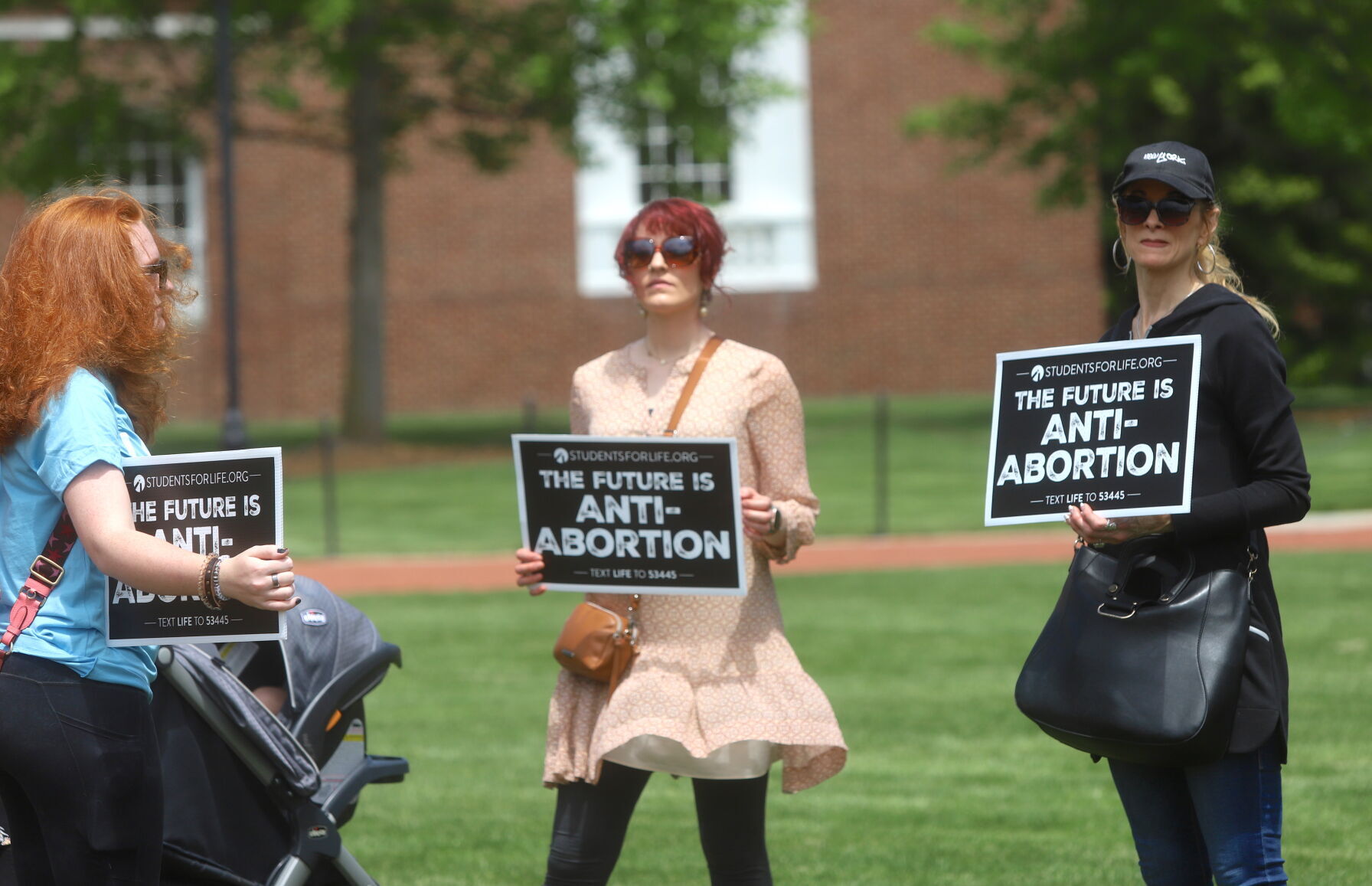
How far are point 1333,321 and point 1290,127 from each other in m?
13.6

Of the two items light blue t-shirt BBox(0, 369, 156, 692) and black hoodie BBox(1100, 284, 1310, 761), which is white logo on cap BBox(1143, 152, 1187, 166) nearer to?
black hoodie BBox(1100, 284, 1310, 761)

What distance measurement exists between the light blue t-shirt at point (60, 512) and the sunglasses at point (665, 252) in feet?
5.01

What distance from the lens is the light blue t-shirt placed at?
322 centimetres

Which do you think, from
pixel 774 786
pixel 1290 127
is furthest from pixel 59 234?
pixel 1290 127

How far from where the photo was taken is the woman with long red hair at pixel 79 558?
10.6ft

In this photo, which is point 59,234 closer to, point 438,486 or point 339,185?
point 438,486

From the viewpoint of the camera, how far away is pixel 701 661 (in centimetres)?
443

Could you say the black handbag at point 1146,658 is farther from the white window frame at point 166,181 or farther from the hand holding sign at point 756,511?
the white window frame at point 166,181

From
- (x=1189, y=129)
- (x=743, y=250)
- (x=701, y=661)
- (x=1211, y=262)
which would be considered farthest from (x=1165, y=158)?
(x=743, y=250)

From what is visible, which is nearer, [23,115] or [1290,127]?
[1290,127]

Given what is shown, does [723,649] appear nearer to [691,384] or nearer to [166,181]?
[691,384]

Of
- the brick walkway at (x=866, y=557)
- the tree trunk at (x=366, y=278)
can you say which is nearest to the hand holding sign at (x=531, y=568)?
the brick walkway at (x=866, y=557)

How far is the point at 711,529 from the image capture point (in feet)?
14.3

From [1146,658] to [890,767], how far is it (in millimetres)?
4186
